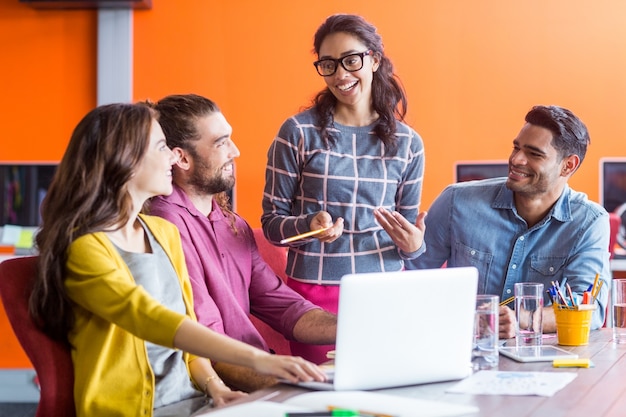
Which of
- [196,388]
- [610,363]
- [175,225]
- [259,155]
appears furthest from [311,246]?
[259,155]

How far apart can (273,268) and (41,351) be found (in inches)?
40.2

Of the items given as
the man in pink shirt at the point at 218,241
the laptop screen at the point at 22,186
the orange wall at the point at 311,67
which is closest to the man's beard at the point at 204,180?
the man in pink shirt at the point at 218,241

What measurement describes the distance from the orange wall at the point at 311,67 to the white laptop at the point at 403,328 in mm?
3157

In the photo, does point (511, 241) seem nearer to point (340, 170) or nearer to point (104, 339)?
point (340, 170)

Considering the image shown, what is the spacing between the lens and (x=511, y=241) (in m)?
2.56

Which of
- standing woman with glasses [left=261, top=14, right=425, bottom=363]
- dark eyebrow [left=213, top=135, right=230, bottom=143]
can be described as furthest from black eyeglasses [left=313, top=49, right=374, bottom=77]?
dark eyebrow [left=213, top=135, right=230, bottom=143]

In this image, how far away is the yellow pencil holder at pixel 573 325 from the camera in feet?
6.72

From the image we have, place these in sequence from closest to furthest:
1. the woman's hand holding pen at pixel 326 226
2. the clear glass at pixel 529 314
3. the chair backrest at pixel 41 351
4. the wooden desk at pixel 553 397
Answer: the wooden desk at pixel 553 397 < the chair backrest at pixel 41 351 < the clear glass at pixel 529 314 < the woman's hand holding pen at pixel 326 226

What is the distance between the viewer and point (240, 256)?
2.31 metres

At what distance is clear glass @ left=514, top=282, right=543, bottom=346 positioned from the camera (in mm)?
1980

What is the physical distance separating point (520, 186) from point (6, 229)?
313 centimetres

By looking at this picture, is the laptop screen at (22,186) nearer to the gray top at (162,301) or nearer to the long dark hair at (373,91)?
the long dark hair at (373,91)

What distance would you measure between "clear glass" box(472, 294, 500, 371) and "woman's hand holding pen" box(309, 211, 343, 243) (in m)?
0.52

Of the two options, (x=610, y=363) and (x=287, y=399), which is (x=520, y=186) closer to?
(x=610, y=363)
